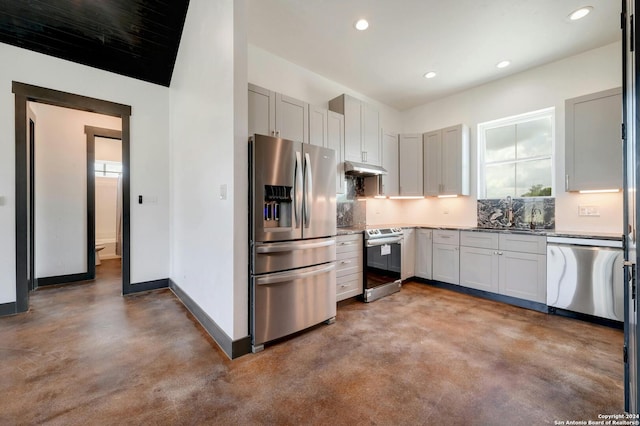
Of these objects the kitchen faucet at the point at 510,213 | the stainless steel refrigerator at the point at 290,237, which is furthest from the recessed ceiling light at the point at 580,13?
the stainless steel refrigerator at the point at 290,237

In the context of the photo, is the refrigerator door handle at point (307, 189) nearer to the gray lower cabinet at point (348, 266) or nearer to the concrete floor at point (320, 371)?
the gray lower cabinet at point (348, 266)

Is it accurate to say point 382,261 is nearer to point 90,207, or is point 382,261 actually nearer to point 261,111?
point 261,111

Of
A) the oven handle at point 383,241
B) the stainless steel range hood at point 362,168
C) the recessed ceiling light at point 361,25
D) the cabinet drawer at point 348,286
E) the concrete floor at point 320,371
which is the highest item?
the recessed ceiling light at point 361,25

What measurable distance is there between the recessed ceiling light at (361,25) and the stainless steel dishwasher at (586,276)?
125 inches

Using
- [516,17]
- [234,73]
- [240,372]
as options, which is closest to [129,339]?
[240,372]

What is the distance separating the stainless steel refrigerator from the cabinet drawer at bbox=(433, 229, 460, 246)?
2060 millimetres

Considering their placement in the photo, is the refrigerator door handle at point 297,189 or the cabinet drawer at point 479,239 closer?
the refrigerator door handle at point 297,189

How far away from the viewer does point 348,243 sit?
10.6ft

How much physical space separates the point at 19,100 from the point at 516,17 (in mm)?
5414

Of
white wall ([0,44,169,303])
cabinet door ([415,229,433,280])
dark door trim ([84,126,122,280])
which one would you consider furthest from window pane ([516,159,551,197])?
dark door trim ([84,126,122,280])

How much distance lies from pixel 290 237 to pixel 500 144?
3.78 m

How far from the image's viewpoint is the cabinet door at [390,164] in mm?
4410

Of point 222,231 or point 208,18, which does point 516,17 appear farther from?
point 222,231

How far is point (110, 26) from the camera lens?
302 cm
